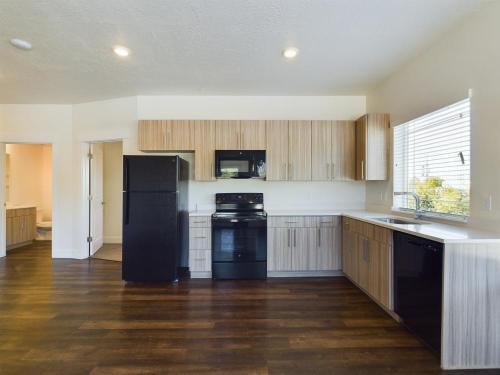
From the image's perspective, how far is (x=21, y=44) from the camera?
2625mm

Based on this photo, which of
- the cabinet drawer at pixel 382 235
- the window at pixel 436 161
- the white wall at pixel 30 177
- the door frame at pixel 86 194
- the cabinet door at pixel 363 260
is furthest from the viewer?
the white wall at pixel 30 177

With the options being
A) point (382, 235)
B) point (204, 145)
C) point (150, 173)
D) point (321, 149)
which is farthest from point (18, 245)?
point (382, 235)

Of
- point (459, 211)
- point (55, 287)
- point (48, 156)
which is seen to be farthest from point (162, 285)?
point (48, 156)

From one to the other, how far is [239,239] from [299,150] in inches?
61.3

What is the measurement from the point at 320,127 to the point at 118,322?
344 centimetres

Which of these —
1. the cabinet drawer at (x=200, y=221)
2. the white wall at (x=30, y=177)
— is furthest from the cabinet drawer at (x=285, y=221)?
the white wall at (x=30, y=177)

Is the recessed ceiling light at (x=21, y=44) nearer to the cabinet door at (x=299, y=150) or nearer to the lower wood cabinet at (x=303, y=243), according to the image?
the cabinet door at (x=299, y=150)

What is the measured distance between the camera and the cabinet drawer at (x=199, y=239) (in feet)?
12.0

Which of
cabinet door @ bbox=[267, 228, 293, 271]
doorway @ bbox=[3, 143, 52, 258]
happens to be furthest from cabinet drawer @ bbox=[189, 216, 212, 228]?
doorway @ bbox=[3, 143, 52, 258]

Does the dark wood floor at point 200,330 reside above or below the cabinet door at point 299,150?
below

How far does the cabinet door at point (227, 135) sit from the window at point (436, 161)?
6.96ft

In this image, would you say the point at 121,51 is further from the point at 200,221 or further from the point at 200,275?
the point at 200,275

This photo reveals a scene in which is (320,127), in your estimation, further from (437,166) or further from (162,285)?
(162,285)

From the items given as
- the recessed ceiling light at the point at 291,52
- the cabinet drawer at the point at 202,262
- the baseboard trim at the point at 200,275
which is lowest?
the baseboard trim at the point at 200,275
